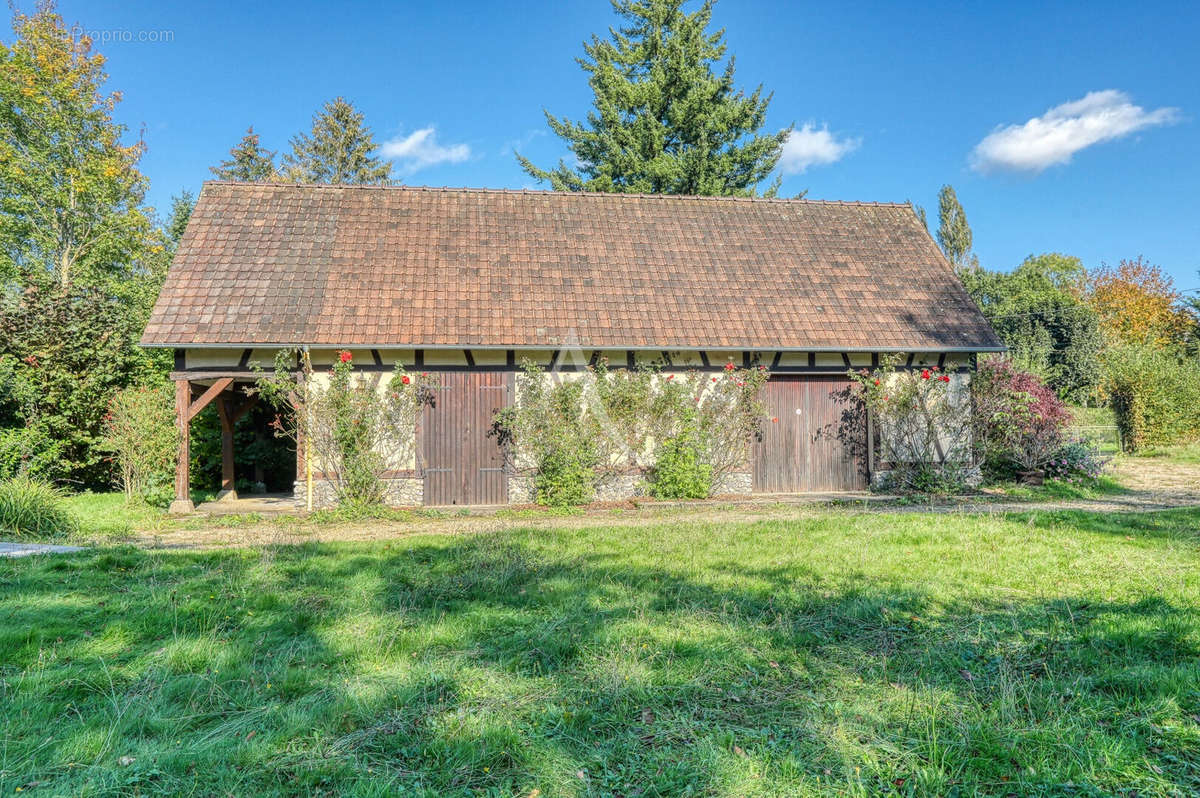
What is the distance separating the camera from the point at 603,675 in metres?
3.41

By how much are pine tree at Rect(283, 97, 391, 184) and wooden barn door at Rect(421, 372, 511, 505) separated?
68.0 feet

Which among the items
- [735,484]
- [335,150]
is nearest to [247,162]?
[335,150]

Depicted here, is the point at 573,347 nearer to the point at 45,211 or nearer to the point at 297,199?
the point at 297,199

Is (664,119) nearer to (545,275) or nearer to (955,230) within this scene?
(545,275)

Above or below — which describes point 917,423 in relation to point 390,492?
above

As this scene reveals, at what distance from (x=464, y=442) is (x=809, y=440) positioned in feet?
19.3

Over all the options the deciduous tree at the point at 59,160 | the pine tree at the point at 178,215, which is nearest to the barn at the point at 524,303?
the deciduous tree at the point at 59,160

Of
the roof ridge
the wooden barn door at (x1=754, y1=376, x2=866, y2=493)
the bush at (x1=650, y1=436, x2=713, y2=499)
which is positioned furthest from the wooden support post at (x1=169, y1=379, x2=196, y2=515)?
the wooden barn door at (x1=754, y1=376, x2=866, y2=493)

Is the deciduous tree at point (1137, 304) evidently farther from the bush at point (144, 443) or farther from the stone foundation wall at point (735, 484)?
the bush at point (144, 443)

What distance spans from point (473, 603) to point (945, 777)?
3123 millimetres

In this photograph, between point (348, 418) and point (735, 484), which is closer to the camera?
point (348, 418)

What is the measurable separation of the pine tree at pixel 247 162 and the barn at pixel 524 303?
18.5 metres

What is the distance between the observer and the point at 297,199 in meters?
12.0

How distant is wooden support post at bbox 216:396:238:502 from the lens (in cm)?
1088
